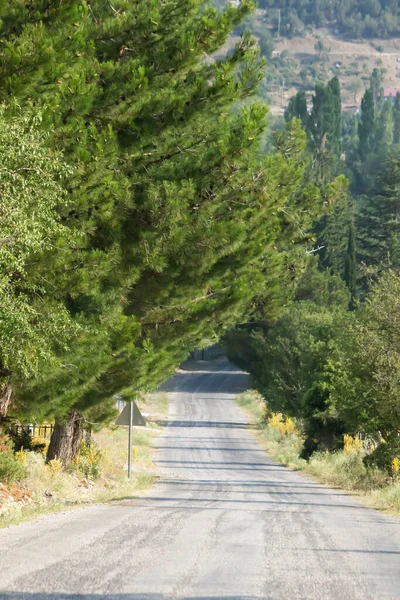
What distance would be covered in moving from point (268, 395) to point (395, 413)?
1431 inches

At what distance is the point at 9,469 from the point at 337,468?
61.9 ft

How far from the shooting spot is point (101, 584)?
8.78 meters

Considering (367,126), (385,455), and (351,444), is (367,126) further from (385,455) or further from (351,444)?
(385,455)

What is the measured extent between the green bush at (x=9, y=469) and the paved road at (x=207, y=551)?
1847 millimetres

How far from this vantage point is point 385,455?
2791 centimetres

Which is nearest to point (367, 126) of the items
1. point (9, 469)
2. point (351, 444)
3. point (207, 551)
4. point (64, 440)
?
point (351, 444)

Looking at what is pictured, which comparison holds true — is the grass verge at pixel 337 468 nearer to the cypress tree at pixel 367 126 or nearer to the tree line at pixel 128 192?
the tree line at pixel 128 192

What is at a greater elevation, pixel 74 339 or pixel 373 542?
pixel 74 339

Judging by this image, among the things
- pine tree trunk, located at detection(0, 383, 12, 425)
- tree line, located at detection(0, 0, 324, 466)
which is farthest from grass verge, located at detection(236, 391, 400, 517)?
pine tree trunk, located at detection(0, 383, 12, 425)

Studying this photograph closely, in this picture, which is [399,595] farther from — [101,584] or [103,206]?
[103,206]

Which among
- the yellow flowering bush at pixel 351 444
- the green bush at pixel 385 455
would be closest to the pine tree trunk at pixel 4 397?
the green bush at pixel 385 455

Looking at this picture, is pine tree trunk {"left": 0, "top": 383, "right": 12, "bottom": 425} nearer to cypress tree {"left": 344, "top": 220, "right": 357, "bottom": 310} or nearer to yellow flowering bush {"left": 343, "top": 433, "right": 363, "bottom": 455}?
yellow flowering bush {"left": 343, "top": 433, "right": 363, "bottom": 455}

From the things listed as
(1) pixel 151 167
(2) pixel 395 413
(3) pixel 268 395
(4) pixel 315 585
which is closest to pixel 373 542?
(4) pixel 315 585

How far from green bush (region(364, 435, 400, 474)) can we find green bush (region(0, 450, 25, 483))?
473 inches
